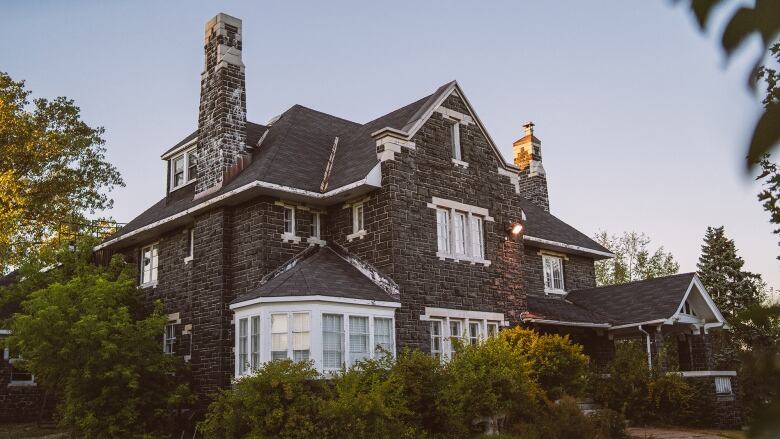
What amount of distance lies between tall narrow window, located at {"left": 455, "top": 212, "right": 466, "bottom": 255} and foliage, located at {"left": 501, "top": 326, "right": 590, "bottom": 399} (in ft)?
8.61

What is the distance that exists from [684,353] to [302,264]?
13.7 meters

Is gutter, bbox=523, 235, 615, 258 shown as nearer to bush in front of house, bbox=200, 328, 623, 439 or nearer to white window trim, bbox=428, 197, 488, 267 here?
white window trim, bbox=428, 197, 488, 267

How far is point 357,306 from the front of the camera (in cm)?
1648

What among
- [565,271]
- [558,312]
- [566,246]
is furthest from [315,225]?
[565,271]

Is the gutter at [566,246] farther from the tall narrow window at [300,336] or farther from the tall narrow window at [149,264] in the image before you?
the tall narrow window at [149,264]

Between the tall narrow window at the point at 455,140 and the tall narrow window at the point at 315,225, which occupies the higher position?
the tall narrow window at the point at 455,140

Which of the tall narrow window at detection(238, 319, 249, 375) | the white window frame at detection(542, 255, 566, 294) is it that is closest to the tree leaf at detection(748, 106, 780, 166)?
the tall narrow window at detection(238, 319, 249, 375)

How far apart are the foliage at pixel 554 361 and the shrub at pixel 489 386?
6.99 feet

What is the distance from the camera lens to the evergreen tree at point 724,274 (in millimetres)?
35406

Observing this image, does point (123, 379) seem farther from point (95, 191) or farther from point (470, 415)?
point (95, 191)

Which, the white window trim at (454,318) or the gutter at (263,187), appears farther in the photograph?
the white window trim at (454,318)

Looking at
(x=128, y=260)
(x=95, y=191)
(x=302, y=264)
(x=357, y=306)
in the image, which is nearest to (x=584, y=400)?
(x=357, y=306)

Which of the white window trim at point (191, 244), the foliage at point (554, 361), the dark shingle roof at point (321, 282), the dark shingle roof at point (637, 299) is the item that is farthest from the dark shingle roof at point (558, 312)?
the white window trim at point (191, 244)

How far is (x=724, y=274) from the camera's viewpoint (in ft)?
118
